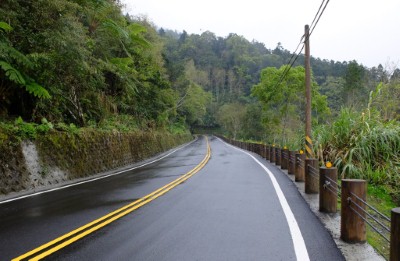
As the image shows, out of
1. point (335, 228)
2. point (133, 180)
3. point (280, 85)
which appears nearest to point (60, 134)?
point (133, 180)

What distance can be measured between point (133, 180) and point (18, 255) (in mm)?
7446

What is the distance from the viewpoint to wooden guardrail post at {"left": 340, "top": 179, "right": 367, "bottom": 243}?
5223mm

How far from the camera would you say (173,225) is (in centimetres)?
609

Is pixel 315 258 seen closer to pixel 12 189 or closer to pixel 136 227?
pixel 136 227

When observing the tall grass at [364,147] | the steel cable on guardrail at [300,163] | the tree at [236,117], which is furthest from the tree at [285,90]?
the tree at [236,117]

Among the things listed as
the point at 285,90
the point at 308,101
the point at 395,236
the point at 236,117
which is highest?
the point at 285,90

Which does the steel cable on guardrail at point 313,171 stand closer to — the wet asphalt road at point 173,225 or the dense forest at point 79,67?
the wet asphalt road at point 173,225

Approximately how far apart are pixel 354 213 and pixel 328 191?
181cm

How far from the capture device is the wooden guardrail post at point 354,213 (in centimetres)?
522

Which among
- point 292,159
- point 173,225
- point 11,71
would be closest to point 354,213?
point 173,225

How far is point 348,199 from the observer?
5.39 meters

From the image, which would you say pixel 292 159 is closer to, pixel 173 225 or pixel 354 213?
pixel 354 213

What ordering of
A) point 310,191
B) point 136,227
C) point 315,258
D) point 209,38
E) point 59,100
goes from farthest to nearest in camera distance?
point 209,38 < point 59,100 < point 310,191 < point 136,227 < point 315,258

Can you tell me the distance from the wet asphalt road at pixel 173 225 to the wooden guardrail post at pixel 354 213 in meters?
0.31
